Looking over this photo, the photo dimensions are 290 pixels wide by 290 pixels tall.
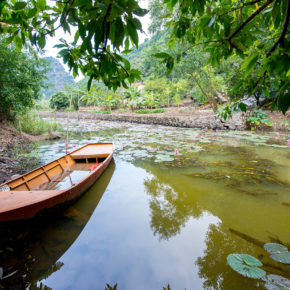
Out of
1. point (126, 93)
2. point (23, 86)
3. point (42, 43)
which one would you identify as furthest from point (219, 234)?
point (126, 93)

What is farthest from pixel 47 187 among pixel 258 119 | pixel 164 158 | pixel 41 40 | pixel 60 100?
pixel 60 100

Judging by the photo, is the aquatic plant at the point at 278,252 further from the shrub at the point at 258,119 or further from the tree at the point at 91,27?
the shrub at the point at 258,119

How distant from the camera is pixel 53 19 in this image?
1088mm

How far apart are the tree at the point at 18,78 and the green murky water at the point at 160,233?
4.32 metres

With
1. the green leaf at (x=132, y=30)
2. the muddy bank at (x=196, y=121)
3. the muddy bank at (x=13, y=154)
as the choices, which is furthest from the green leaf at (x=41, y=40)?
the muddy bank at (x=196, y=121)

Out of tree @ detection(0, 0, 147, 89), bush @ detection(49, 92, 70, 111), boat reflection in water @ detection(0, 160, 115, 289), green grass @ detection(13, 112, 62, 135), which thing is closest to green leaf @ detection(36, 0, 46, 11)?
tree @ detection(0, 0, 147, 89)

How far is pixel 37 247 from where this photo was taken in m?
1.95

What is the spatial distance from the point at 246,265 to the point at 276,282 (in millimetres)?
234

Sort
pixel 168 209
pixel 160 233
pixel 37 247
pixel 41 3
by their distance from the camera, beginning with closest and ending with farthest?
pixel 41 3 → pixel 37 247 → pixel 160 233 → pixel 168 209

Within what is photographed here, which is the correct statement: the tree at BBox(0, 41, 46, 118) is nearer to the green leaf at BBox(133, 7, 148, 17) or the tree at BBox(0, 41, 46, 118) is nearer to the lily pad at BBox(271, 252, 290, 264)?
the green leaf at BBox(133, 7, 148, 17)

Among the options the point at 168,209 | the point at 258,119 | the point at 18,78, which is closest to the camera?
the point at 168,209

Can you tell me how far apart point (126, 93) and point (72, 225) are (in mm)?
18051

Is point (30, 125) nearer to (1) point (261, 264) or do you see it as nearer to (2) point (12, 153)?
(2) point (12, 153)

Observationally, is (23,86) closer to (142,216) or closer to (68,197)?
(68,197)
